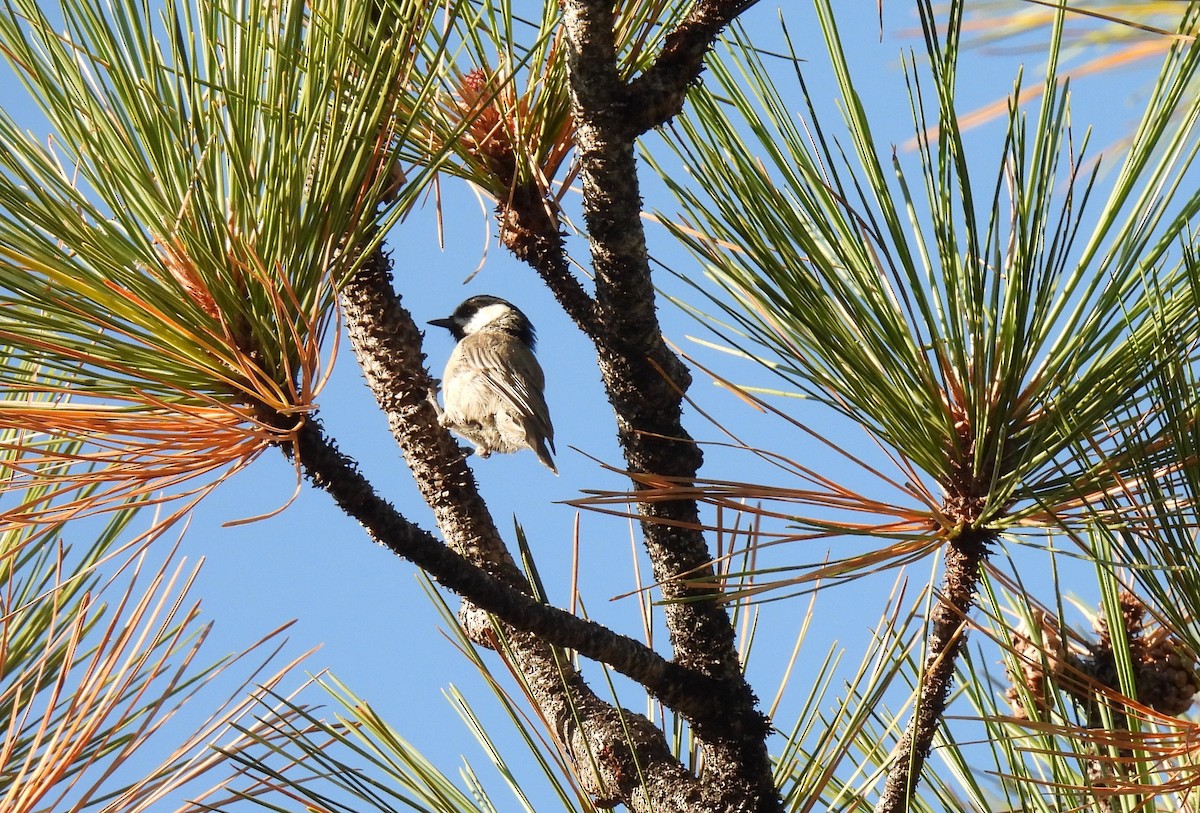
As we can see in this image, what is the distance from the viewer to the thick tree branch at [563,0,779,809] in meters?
1.83

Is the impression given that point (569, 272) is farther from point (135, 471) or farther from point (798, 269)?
point (135, 471)

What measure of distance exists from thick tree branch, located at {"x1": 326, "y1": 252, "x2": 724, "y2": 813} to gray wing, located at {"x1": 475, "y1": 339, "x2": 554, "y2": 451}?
2289 millimetres

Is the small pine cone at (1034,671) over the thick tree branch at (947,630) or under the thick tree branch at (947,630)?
over

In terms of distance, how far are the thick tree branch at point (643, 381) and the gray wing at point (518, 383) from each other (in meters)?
2.55

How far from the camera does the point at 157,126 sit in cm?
160

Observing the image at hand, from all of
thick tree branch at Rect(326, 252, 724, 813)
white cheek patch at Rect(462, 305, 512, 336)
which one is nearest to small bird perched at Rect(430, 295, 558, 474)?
white cheek patch at Rect(462, 305, 512, 336)

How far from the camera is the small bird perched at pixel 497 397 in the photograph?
4.70 meters

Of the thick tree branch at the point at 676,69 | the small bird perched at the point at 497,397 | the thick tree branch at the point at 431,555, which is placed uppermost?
the small bird perched at the point at 497,397

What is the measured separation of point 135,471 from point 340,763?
0.61 metres

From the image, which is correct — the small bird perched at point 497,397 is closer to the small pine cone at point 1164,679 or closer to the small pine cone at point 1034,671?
the small pine cone at point 1034,671

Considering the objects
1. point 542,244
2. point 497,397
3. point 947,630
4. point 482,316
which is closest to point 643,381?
point 542,244

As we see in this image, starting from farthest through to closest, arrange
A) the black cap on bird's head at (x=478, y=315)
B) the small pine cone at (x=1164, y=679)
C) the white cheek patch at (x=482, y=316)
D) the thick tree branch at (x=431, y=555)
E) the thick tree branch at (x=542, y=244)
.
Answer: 1. the white cheek patch at (x=482, y=316)
2. the black cap on bird's head at (x=478, y=315)
3. the thick tree branch at (x=542, y=244)
4. the small pine cone at (x=1164, y=679)
5. the thick tree branch at (x=431, y=555)

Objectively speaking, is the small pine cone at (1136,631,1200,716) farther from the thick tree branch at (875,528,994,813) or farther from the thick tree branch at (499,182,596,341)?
the thick tree branch at (499,182,596,341)

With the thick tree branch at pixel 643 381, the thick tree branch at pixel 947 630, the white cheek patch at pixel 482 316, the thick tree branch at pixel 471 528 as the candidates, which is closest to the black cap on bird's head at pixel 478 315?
the white cheek patch at pixel 482 316
